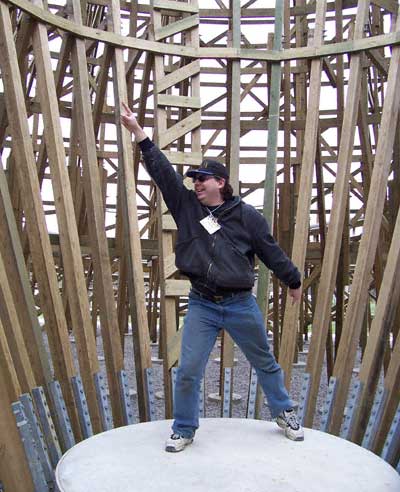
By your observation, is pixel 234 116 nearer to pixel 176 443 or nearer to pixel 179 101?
pixel 179 101

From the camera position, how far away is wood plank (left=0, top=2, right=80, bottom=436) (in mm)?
4473

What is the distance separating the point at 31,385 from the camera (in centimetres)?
409

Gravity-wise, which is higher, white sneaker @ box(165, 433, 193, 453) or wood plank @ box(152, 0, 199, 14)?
wood plank @ box(152, 0, 199, 14)

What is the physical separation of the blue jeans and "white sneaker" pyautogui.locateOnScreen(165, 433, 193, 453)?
0.03 m

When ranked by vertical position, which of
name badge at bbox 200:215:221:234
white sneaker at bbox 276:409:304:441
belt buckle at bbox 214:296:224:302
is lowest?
white sneaker at bbox 276:409:304:441

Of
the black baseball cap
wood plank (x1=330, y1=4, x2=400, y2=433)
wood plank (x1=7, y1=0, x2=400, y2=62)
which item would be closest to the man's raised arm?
the black baseball cap

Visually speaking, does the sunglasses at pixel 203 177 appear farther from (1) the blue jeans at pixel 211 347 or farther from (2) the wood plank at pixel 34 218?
(2) the wood plank at pixel 34 218

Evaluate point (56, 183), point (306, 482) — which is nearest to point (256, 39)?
point (56, 183)

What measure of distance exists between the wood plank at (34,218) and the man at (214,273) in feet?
3.13

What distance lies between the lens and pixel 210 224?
12.9 ft

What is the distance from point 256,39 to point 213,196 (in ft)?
41.0

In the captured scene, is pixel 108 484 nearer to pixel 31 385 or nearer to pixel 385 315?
pixel 31 385

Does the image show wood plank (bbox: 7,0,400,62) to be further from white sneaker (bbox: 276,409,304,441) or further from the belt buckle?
white sneaker (bbox: 276,409,304,441)

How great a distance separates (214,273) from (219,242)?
213 millimetres
